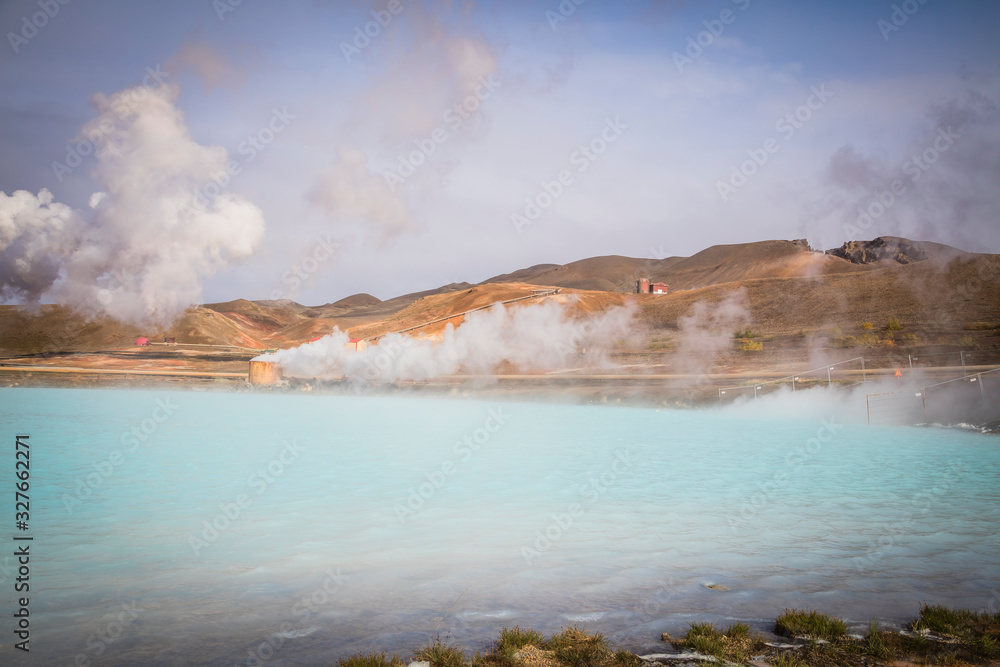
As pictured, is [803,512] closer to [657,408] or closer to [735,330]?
[657,408]

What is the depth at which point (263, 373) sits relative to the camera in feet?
176

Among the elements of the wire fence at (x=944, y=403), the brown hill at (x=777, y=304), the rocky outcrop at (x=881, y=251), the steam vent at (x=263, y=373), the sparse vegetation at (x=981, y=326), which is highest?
the rocky outcrop at (x=881, y=251)

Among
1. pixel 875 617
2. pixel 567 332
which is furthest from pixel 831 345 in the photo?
pixel 875 617

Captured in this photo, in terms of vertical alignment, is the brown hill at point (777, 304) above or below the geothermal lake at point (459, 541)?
above

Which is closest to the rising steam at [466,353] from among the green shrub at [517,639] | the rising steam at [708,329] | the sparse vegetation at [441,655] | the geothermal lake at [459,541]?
the rising steam at [708,329]

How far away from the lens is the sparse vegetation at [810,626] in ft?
16.4

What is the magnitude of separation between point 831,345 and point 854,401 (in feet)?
39.2

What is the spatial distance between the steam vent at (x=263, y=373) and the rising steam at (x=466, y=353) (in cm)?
131

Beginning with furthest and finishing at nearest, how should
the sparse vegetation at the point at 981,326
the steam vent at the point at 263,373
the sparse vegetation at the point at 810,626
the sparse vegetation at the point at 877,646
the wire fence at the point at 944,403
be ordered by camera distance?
the steam vent at the point at 263,373 → the sparse vegetation at the point at 981,326 → the wire fence at the point at 944,403 → the sparse vegetation at the point at 810,626 → the sparse vegetation at the point at 877,646

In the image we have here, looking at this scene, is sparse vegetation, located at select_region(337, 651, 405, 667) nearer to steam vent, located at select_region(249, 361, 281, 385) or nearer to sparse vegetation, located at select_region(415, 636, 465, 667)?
sparse vegetation, located at select_region(415, 636, 465, 667)

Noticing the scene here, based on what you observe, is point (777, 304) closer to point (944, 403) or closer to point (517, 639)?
point (944, 403)

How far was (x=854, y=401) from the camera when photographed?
3164 centimetres

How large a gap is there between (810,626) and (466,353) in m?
53.0

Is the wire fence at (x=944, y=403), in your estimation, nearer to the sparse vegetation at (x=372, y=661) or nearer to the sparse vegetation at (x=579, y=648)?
the sparse vegetation at (x=579, y=648)
